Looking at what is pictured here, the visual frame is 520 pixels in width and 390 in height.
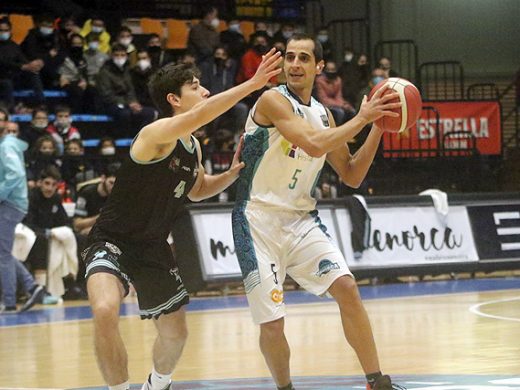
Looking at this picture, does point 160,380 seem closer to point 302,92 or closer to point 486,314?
point 302,92

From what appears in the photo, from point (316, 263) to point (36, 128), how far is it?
1023cm

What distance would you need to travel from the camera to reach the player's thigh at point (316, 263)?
22.2 ft

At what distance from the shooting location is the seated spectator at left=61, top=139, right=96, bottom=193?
16.1m

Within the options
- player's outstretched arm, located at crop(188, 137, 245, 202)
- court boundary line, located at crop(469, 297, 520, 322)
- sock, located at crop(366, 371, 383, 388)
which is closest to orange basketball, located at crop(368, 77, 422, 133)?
player's outstretched arm, located at crop(188, 137, 245, 202)

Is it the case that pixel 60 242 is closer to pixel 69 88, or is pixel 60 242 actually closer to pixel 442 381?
pixel 69 88

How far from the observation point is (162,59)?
62.5 ft

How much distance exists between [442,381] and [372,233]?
8.62 metres

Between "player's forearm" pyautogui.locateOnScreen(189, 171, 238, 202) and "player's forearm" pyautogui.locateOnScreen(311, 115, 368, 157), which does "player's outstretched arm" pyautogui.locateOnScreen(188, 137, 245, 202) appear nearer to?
"player's forearm" pyautogui.locateOnScreen(189, 171, 238, 202)

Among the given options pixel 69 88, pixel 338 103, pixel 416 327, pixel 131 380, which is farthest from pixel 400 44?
pixel 131 380

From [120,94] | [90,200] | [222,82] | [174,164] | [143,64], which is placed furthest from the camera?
[222,82]

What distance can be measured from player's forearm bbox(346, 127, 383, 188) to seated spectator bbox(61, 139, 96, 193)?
9.41 metres

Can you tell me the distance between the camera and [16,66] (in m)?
17.6

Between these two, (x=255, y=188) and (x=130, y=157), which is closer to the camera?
(x=130, y=157)

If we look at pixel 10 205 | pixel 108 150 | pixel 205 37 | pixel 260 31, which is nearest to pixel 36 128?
pixel 108 150
